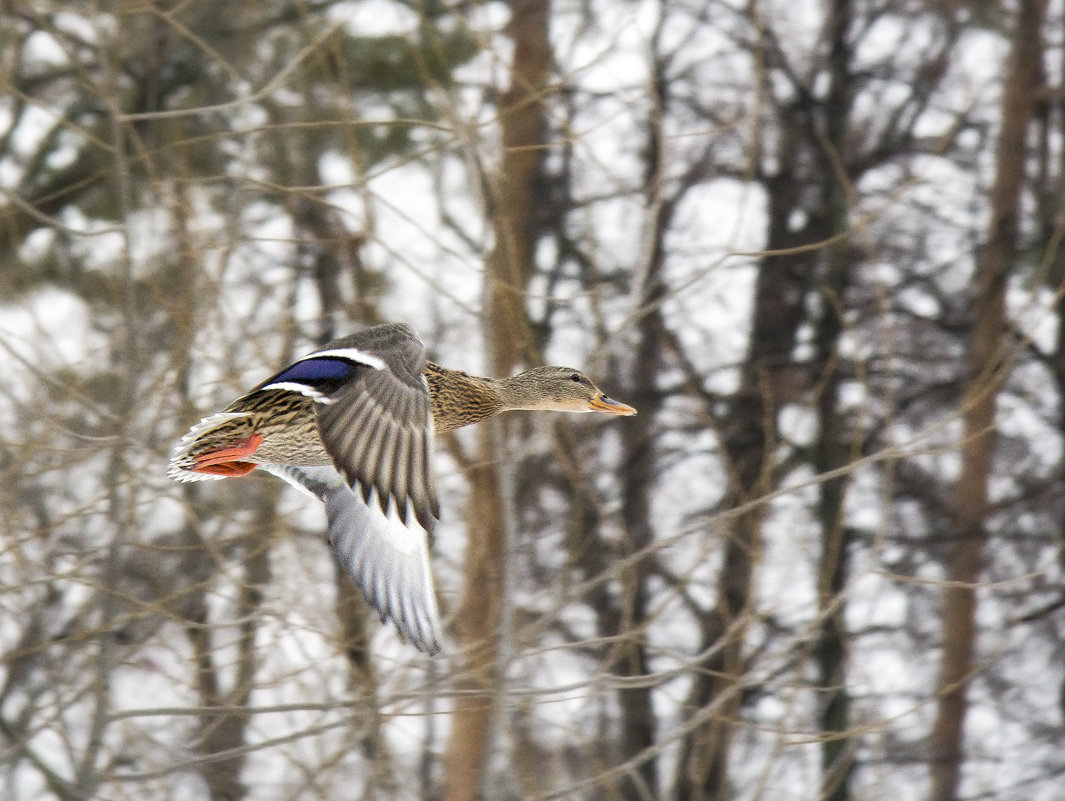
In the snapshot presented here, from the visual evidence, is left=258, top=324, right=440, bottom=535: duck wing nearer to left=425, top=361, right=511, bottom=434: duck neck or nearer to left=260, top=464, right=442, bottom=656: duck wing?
left=260, top=464, right=442, bottom=656: duck wing

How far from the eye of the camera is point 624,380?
11172 millimetres

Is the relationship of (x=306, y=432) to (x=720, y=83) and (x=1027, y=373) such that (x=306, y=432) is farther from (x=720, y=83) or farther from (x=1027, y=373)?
(x=1027, y=373)

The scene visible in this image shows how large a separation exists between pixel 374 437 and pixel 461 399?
0.95 m

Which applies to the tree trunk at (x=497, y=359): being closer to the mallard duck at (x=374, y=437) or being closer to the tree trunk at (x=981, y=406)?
the mallard duck at (x=374, y=437)

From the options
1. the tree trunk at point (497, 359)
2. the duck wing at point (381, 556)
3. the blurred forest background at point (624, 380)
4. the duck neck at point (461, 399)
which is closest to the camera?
the duck wing at point (381, 556)

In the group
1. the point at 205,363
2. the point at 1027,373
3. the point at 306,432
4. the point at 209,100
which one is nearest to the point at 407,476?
the point at 306,432

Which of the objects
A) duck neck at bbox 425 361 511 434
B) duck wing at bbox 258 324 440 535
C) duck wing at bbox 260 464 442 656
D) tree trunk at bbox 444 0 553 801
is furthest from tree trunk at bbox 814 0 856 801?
duck wing at bbox 258 324 440 535

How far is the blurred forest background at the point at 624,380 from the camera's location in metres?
6.27

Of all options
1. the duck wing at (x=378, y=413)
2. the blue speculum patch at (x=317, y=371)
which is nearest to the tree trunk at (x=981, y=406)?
the duck wing at (x=378, y=413)

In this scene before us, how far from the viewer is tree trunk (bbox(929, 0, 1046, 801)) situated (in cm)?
1148

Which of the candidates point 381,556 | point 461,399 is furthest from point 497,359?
point 381,556

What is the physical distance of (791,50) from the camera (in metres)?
12.9

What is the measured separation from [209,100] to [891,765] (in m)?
6.67

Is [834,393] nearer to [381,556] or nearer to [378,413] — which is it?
[381,556]
